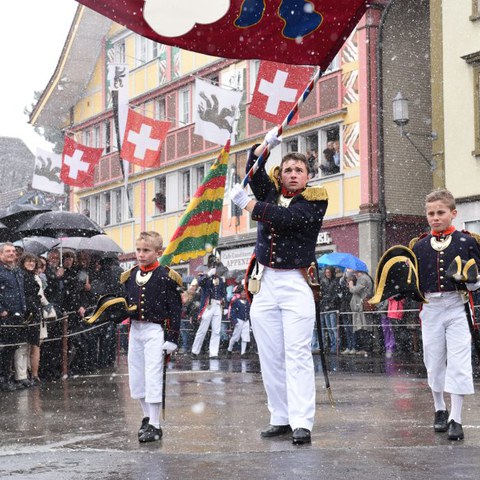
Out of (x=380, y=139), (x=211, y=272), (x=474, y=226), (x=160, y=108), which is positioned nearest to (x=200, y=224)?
(x=211, y=272)

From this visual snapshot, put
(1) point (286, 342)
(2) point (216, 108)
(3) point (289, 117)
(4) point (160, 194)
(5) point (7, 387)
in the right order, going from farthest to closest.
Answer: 1. (4) point (160, 194)
2. (2) point (216, 108)
3. (5) point (7, 387)
4. (1) point (286, 342)
5. (3) point (289, 117)

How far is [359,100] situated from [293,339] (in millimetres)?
23555

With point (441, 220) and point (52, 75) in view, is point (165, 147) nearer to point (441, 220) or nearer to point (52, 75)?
point (52, 75)

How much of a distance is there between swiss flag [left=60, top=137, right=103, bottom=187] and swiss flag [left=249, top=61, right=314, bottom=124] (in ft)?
25.2

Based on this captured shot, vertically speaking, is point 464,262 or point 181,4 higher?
point 181,4

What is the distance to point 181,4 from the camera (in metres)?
7.29

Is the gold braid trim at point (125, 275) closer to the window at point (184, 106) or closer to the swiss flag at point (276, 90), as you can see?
the swiss flag at point (276, 90)

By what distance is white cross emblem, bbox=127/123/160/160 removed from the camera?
27766 mm

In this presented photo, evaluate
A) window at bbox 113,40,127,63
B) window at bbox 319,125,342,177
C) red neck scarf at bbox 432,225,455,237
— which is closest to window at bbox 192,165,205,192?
window at bbox 319,125,342,177

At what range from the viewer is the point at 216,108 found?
26266 millimetres

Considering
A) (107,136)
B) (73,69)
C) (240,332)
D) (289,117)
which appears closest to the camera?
(289,117)

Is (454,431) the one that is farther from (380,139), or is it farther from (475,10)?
(380,139)

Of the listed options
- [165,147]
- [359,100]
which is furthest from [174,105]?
[359,100]

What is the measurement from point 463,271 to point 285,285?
1.21 meters
